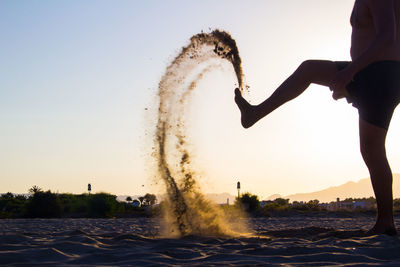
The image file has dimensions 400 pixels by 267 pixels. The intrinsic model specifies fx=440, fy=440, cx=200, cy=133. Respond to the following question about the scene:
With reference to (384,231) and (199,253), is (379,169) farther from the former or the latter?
(199,253)

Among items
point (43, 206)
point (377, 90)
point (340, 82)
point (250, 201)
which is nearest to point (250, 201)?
point (250, 201)

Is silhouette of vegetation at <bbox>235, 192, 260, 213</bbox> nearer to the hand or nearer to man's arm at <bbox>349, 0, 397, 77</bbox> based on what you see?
the hand

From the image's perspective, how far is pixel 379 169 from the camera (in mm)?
3801

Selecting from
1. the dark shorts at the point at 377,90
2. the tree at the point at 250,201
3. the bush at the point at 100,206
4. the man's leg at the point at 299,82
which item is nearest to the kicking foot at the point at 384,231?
the dark shorts at the point at 377,90

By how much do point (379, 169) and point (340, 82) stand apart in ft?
2.88

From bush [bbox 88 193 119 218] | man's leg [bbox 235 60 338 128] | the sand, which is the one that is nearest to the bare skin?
man's leg [bbox 235 60 338 128]

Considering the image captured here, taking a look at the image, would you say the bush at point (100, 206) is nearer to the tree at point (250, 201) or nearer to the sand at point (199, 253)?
the tree at point (250, 201)

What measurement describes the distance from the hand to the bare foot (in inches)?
30.3

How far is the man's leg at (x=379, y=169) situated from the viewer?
3752mm

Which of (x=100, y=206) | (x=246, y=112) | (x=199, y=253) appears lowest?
(x=199, y=253)

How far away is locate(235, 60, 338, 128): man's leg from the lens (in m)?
3.87

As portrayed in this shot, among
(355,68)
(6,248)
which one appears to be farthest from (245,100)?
(6,248)

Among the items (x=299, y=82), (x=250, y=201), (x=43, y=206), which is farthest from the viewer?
(x=250, y=201)

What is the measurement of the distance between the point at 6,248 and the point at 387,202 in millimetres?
3108
